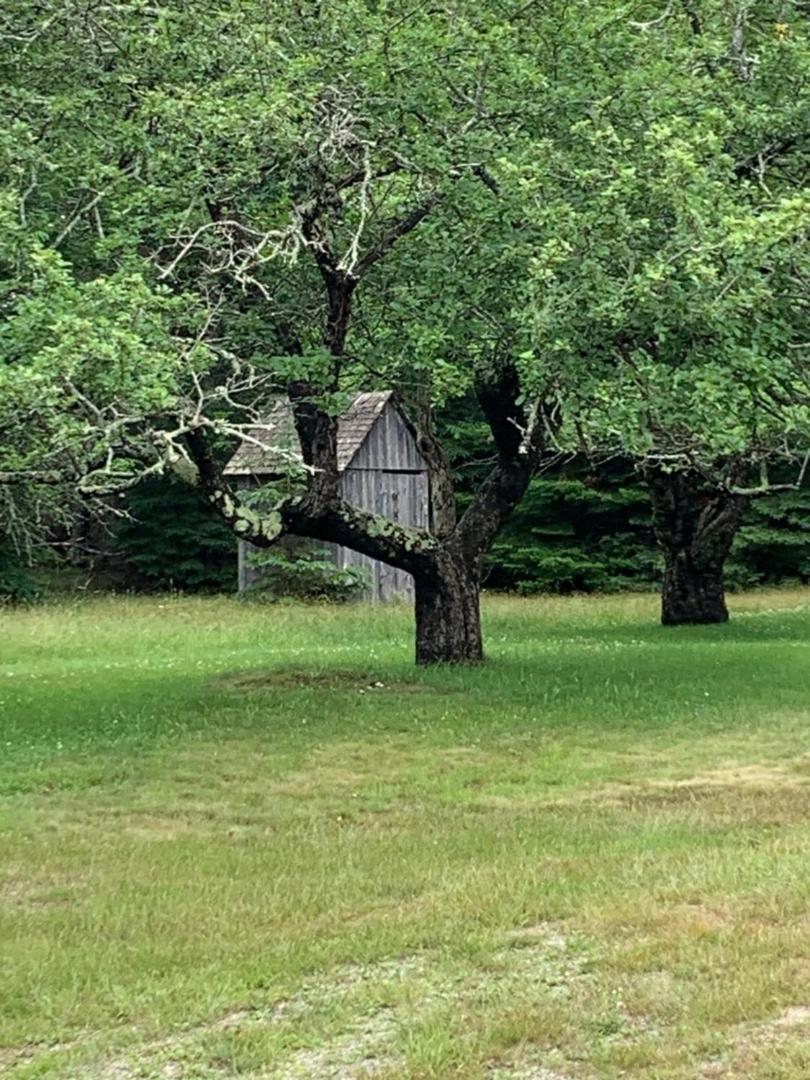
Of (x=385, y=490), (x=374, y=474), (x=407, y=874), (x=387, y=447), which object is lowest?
(x=407, y=874)

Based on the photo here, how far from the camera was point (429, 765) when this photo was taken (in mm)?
10391

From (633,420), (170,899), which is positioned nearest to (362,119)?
(633,420)

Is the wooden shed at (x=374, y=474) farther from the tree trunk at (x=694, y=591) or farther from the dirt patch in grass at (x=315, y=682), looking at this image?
the dirt patch in grass at (x=315, y=682)

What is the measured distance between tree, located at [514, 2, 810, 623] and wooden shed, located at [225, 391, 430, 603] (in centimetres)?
1509

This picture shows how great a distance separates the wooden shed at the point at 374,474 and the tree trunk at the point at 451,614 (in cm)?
1231

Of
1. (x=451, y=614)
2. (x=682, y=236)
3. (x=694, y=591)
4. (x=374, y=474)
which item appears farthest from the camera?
(x=374, y=474)

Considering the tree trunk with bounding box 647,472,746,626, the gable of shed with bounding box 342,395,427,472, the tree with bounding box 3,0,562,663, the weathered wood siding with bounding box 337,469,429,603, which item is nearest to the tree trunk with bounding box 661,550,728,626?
the tree trunk with bounding box 647,472,746,626

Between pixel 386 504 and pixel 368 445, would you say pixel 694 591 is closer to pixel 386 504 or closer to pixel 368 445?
pixel 386 504

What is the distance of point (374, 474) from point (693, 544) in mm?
9331

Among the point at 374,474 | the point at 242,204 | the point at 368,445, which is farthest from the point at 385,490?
the point at 242,204

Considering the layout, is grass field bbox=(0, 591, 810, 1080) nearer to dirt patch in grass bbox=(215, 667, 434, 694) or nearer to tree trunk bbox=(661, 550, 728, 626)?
Answer: dirt patch in grass bbox=(215, 667, 434, 694)

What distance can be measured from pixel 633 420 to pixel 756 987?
6571mm

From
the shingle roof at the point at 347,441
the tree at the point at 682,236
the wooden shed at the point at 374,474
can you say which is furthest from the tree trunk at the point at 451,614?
the wooden shed at the point at 374,474

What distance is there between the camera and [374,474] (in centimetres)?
2911
